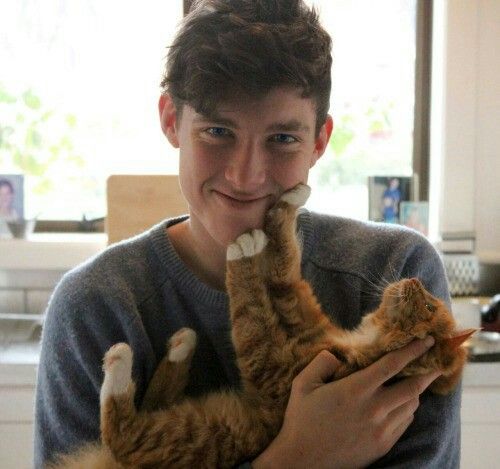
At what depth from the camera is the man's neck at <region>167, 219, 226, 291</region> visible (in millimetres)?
1070

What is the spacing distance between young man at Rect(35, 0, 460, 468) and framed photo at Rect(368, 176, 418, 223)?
1.18m

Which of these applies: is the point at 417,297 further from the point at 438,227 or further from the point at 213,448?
the point at 438,227

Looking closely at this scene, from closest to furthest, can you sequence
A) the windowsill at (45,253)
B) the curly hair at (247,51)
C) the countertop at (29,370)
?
the curly hair at (247,51)
the countertop at (29,370)
the windowsill at (45,253)

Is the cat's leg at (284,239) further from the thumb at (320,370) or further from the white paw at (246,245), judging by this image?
the thumb at (320,370)

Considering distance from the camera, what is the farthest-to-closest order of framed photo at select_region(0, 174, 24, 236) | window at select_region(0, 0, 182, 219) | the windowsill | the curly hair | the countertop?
window at select_region(0, 0, 182, 219) < framed photo at select_region(0, 174, 24, 236) < the windowsill < the countertop < the curly hair

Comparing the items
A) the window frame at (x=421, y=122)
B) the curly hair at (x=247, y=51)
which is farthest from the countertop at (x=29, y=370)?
the curly hair at (x=247, y=51)

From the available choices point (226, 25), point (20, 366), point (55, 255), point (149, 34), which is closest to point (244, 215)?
point (226, 25)

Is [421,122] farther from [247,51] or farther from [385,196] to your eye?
[247,51]

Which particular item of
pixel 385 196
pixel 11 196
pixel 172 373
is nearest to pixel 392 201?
pixel 385 196

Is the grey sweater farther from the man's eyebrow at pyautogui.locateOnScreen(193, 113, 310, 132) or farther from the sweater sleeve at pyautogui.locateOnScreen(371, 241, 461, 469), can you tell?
the man's eyebrow at pyautogui.locateOnScreen(193, 113, 310, 132)

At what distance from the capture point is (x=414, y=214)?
2223mm

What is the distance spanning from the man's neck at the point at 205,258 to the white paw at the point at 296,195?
180 mm

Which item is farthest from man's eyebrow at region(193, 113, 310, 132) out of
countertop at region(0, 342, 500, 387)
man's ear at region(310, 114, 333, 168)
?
countertop at region(0, 342, 500, 387)

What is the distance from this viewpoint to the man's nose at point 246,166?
88cm
